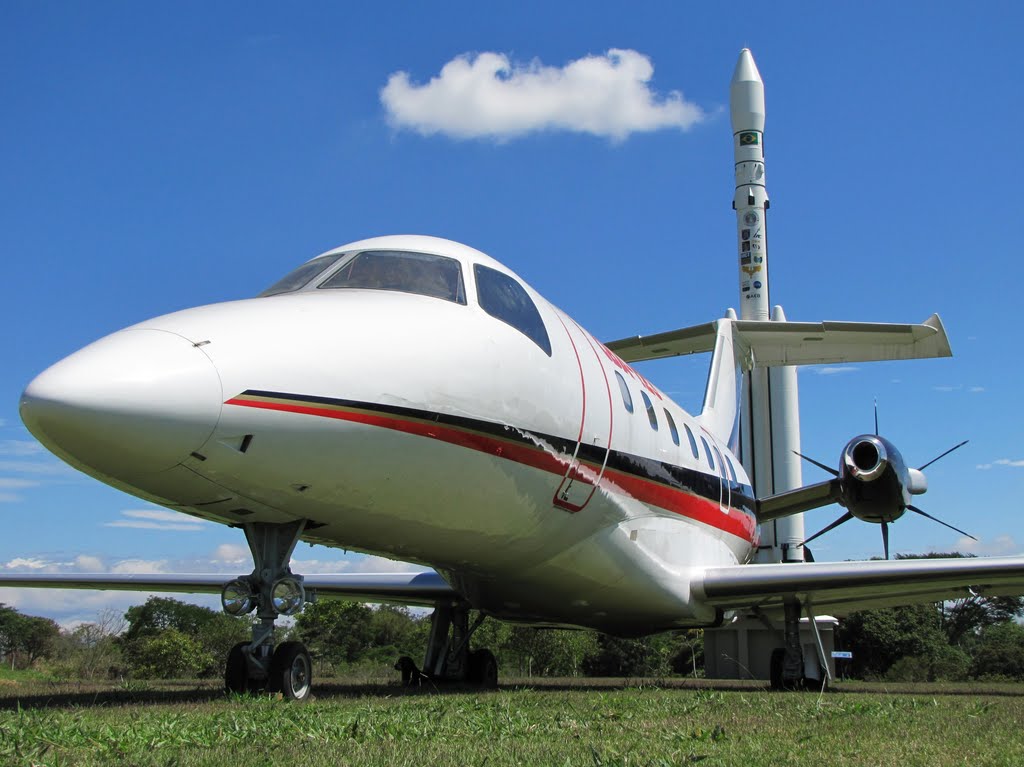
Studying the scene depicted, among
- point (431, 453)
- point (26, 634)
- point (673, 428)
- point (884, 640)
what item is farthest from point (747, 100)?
point (26, 634)

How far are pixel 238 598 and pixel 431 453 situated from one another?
5.19ft

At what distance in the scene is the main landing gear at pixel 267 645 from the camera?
6.09 metres

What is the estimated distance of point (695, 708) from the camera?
6.22 m

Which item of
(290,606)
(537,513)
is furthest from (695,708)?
(290,606)

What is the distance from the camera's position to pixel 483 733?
463 cm

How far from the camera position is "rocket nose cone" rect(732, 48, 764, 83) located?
3841cm

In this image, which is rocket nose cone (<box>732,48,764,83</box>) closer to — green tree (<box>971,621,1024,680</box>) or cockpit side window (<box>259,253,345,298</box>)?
green tree (<box>971,621,1024,680</box>)

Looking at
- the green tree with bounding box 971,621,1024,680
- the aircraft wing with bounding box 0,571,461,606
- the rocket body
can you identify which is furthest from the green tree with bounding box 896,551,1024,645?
the aircraft wing with bounding box 0,571,461,606

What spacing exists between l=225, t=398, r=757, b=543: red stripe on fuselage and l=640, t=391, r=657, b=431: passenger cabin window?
0.65 meters

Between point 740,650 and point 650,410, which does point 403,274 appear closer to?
point 650,410

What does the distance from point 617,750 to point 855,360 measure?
14.3 meters

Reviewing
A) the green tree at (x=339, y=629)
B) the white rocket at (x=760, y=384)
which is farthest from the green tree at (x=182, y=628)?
the white rocket at (x=760, y=384)

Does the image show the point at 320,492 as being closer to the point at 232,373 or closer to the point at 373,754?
the point at 232,373

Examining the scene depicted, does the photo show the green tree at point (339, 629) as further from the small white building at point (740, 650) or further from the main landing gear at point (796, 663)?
the main landing gear at point (796, 663)
